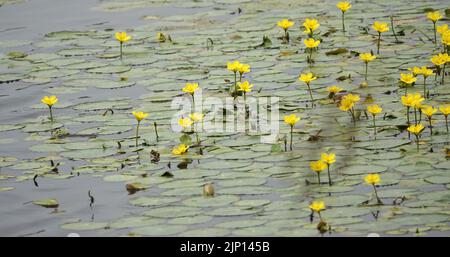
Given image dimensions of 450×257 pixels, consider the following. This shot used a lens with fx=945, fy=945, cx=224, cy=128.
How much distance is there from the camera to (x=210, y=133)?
5008 mm

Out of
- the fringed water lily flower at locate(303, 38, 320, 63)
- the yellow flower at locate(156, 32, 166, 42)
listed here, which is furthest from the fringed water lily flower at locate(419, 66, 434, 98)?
the yellow flower at locate(156, 32, 166, 42)

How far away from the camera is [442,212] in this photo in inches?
152

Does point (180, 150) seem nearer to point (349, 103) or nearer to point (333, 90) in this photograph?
point (349, 103)

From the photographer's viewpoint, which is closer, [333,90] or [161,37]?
[333,90]

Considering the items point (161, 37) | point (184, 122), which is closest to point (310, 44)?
point (184, 122)

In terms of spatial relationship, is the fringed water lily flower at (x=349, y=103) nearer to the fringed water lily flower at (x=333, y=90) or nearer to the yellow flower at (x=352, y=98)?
the yellow flower at (x=352, y=98)

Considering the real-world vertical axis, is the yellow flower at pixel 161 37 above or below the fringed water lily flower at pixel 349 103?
above

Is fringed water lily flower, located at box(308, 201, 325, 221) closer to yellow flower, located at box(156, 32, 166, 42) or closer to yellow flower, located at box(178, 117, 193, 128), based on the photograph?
yellow flower, located at box(178, 117, 193, 128)

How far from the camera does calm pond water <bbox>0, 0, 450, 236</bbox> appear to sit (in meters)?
3.99

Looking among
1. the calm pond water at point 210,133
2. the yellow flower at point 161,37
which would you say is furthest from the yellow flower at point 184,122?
the yellow flower at point 161,37

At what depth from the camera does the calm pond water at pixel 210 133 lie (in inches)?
157

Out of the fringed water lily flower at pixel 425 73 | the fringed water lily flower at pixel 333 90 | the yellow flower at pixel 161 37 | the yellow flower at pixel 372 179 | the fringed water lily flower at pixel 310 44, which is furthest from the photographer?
the yellow flower at pixel 161 37
